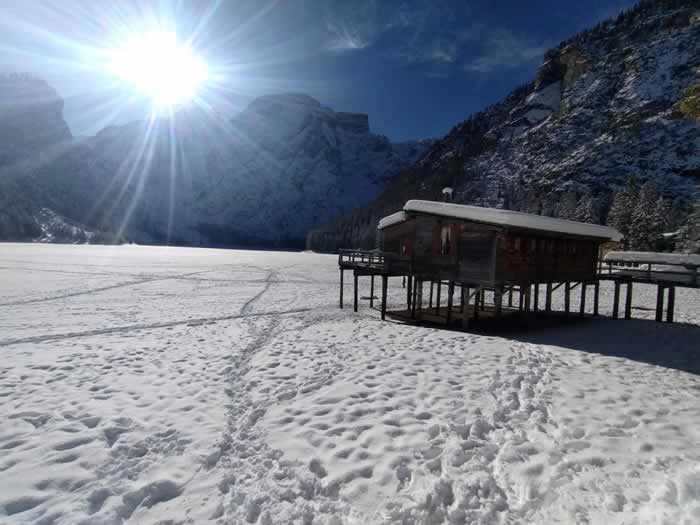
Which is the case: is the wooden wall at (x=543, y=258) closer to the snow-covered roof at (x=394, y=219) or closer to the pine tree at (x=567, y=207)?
the snow-covered roof at (x=394, y=219)

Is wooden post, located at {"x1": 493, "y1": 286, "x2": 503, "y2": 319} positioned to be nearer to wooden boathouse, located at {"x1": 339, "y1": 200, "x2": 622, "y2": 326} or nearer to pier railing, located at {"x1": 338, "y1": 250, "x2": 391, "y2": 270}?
wooden boathouse, located at {"x1": 339, "y1": 200, "x2": 622, "y2": 326}

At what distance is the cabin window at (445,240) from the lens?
17.5 meters

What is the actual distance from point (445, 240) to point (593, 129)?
11063 cm

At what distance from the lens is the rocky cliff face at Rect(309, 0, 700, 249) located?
81.2 meters

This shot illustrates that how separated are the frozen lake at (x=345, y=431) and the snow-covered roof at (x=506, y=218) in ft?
16.4

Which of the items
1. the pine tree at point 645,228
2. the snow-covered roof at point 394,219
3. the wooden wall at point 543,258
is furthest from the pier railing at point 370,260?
the pine tree at point 645,228

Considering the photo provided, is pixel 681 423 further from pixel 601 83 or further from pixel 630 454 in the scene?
pixel 601 83

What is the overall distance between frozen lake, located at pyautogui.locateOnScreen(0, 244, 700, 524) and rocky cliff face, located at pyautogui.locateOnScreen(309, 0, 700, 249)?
8503cm

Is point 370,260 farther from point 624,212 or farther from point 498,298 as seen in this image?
point 624,212

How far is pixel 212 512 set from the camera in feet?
14.5

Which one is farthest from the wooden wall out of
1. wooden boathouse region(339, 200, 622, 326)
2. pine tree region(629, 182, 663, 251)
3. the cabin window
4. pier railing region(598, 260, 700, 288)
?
pine tree region(629, 182, 663, 251)

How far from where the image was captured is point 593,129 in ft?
326

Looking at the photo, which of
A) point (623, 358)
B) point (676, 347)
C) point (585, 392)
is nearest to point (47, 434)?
point (585, 392)

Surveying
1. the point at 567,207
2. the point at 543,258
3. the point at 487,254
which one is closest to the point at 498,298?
the point at 543,258
